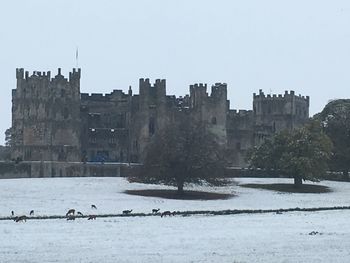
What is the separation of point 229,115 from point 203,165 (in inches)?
2300

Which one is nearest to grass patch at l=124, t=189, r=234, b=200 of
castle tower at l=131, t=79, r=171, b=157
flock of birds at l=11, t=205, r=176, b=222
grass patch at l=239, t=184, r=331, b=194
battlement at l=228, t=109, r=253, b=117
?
grass patch at l=239, t=184, r=331, b=194

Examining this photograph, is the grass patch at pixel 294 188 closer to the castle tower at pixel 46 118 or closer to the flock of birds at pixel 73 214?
the flock of birds at pixel 73 214

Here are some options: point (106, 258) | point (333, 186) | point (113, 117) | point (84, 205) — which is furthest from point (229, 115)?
point (106, 258)

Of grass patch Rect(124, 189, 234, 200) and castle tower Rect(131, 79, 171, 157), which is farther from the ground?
castle tower Rect(131, 79, 171, 157)

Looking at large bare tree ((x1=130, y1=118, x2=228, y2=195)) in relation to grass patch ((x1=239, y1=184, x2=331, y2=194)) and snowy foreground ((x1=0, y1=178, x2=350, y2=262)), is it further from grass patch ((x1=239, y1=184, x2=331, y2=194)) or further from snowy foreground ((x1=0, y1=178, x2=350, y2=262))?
grass patch ((x1=239, y1=184, x2=331, y2=194))

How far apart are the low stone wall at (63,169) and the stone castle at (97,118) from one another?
9532 mm

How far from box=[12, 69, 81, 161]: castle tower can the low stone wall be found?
10.4m

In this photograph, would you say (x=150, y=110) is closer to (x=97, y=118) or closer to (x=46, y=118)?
(x=97, y=118)

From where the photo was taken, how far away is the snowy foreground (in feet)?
90.7

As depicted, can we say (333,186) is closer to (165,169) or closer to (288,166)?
(288,166)

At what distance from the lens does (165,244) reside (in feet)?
102

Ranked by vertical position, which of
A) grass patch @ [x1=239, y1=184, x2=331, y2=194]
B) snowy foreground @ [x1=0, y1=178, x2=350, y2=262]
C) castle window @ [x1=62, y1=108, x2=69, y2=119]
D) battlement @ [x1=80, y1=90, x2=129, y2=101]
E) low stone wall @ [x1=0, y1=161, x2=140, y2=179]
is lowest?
snowy foreground @ [x1=0, y1=178, x2=350, y2=262]

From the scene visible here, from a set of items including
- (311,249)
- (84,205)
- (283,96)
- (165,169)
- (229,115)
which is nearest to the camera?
(311,249)

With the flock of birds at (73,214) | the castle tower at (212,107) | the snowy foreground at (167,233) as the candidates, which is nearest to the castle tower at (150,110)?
the castle tower at (212,107)
